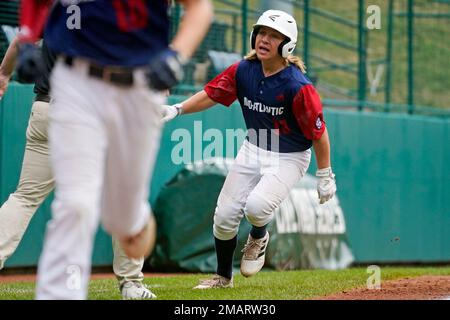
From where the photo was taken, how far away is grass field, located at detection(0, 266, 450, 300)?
21.9 feet

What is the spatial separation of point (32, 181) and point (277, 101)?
1.96m

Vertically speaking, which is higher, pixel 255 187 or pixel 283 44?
pixel 283 44

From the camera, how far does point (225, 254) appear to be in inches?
288

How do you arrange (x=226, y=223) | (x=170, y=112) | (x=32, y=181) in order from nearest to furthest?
(x=32, y=181)
(x=170, y=112)
(x=226, y=223)

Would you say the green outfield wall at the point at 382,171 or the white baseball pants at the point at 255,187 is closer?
the white baseball pants at the point at 255,187

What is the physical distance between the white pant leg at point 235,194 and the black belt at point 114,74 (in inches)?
119

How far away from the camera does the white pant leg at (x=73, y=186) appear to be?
4.07 meters

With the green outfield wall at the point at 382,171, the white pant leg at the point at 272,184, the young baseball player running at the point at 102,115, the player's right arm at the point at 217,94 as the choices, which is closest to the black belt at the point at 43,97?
the player's right arm at the point at 217,94

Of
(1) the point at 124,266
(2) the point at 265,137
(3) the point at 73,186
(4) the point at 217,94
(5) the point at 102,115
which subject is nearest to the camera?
(3) the point at 73,186

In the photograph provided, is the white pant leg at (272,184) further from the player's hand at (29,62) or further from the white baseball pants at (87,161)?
the player's hand at (29,62)

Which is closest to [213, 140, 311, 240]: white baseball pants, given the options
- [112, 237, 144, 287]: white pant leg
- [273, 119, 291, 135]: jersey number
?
[273, 119, 291, 135]: jersey number

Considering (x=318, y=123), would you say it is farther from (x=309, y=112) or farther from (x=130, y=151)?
(x=130, y=151)

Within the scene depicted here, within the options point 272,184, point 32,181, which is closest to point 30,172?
point 32,181
